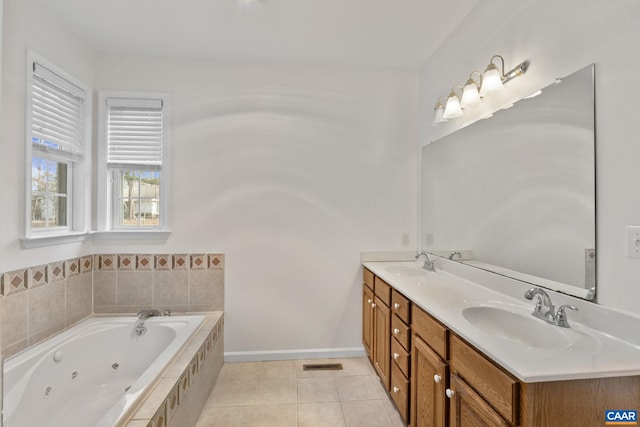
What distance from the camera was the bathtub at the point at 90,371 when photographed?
5.72 feet

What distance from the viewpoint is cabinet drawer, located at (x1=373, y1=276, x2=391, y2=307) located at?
2.23 meters

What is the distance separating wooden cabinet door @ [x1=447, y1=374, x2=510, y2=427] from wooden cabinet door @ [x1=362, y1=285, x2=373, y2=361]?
1163 millimetres

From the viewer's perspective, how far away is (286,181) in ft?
9.31

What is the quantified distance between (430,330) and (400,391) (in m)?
0.62

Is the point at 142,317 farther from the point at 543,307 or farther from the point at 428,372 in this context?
the point at 543,307

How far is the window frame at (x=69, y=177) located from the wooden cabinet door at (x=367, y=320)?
7.47ft

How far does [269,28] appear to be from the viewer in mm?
2377

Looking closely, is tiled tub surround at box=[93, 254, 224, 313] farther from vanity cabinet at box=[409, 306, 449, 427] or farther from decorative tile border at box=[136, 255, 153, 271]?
vanity cabinet at box=[409, 306, 449, 427]

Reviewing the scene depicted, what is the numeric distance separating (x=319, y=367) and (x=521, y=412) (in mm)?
1848

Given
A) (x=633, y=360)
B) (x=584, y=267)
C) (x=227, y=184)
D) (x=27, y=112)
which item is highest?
(x=27, y=112)

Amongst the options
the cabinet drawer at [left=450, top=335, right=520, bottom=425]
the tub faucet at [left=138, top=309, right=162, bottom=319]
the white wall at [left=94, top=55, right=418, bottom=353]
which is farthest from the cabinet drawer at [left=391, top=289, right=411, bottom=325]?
the tub faucet at [left=138, top=309, right=162, bottom=319]

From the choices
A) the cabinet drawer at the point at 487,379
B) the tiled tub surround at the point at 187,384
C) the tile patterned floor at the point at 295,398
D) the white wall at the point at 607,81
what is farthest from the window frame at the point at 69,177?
the white wall at the point at 607,81

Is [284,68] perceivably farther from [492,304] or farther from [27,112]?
[492,304]

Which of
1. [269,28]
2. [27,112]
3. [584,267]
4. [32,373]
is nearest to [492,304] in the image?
[584,267]
